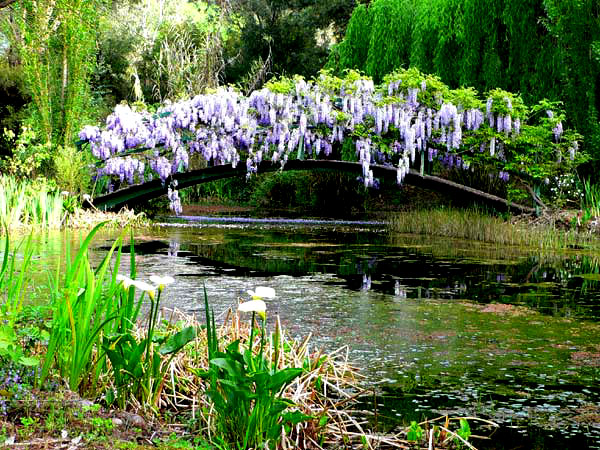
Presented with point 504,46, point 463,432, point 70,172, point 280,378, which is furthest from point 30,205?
point 463,432

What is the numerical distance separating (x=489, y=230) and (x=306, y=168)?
437 centimetres

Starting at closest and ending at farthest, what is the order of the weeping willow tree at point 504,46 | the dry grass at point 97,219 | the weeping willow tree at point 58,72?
the weeping willow tree at point 504,46, the dry grass at point 97,219, the weeping willow tree at point 58,72

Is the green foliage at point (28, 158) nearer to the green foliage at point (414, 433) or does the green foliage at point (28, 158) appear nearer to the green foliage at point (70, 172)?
the green foliage at point (70, 172)

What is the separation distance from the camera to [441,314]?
18.4 feet

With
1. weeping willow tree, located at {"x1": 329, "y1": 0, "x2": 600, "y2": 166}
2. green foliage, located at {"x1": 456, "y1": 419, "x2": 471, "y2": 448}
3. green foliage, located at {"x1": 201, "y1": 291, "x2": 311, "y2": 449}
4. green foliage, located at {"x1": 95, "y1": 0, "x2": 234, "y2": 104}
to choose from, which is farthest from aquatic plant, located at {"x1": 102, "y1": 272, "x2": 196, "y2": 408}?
green foliage, located at {"x1": 95, "y1": 0, "x2": 234, "y2": 104}

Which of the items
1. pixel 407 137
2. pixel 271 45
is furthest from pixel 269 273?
pixel 271 45

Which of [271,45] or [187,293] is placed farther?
[271,45]

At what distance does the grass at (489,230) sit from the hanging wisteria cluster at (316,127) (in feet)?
3.04

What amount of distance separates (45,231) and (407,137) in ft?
19.3

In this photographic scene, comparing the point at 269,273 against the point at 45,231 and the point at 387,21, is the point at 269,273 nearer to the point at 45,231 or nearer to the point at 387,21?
the point at 45,231

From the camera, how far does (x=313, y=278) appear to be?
24.6 feet

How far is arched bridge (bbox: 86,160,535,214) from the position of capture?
Answer: 13721 mm

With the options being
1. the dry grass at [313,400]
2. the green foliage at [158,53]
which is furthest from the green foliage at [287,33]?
the dry grass at [313,400]

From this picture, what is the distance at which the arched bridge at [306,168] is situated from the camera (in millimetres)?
13721
